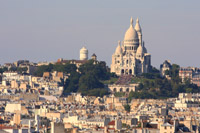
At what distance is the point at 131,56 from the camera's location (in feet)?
574

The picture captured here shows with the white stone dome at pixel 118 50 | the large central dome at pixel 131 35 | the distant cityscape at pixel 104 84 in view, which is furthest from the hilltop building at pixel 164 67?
the white stone dome at pixel 118 50

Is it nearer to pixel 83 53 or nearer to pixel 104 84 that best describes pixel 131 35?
pixel 83 53

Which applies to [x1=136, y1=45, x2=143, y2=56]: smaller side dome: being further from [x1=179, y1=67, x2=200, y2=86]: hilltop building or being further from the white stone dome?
[x1=179, y1=67, x2=200, y2=86]: hilltop building

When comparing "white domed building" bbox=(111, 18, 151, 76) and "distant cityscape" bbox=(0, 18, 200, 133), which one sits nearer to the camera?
"distant cityscape" bbox=(0, 18, 200, 133)

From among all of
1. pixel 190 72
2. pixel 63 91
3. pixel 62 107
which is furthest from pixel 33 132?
pixel 190 72

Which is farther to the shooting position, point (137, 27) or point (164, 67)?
point (137, 27)

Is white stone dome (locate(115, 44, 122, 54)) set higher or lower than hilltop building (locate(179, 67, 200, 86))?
higher

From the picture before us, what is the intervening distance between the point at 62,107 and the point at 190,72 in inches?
2532

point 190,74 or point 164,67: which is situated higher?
point 164,67

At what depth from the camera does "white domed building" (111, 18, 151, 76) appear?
171750mm

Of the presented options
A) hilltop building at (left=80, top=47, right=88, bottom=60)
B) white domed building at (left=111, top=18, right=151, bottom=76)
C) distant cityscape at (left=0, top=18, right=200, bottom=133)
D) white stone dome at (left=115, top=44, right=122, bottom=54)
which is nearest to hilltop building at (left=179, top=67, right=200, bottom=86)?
distant cityscape at (left=0, top=18, right=200, bottom=133)

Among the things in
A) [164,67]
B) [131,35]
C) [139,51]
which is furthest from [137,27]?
[164,67]

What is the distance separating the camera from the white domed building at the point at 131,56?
171750 millimetres

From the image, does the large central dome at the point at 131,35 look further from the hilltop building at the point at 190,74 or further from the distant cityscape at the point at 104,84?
the hilltop building at the point at 190,74
